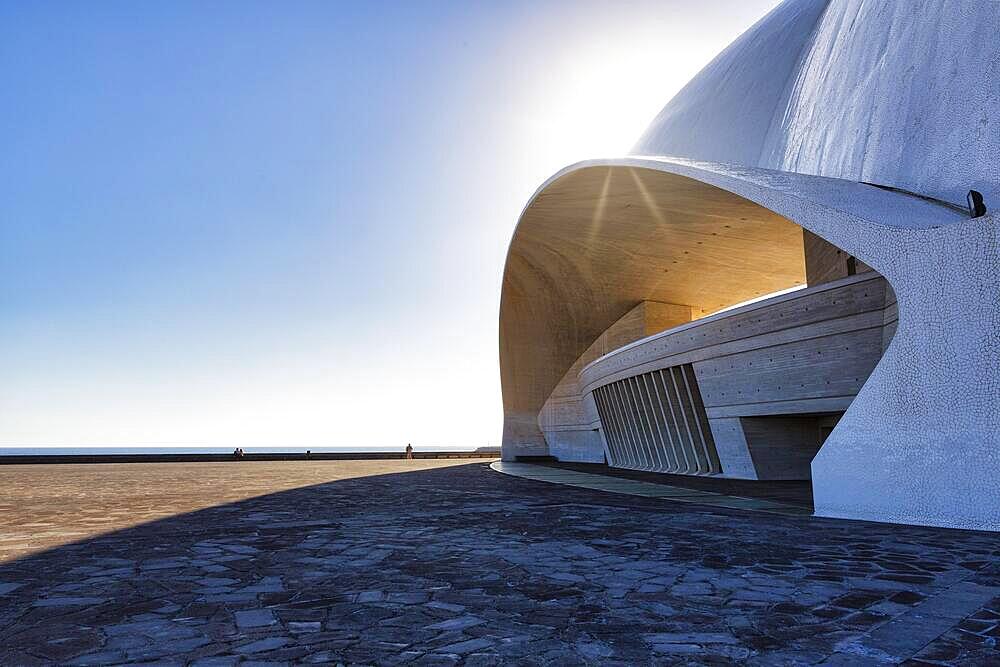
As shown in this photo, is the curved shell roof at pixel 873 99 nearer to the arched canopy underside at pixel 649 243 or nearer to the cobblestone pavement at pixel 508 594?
the arched canopy underside at pixel 649 243

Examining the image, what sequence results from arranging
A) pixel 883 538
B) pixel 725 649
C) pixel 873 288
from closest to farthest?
pixel 725 649
pixel 883 538
pixel 873 288

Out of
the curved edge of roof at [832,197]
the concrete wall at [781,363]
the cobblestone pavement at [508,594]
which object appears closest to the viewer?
the cobblestone pavement at [508,594]

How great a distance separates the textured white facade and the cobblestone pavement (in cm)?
79

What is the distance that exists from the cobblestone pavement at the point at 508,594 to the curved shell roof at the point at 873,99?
524cm

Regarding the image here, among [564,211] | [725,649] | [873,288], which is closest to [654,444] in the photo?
[564,211]

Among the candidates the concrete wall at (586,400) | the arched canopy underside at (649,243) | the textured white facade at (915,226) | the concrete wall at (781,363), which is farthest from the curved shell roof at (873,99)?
the concrete wall at (586,400)

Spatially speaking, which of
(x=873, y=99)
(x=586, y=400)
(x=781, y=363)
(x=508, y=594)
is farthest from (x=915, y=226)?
(x=586, y=400)

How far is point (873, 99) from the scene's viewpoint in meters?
10.9

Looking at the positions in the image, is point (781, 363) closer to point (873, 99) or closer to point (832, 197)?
point (873, 99)

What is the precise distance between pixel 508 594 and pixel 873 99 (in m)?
10.9

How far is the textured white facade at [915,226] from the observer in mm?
6594

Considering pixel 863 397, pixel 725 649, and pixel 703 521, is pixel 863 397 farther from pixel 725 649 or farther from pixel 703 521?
pixel 725 649

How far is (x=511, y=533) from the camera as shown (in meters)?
6.58

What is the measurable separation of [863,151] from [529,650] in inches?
429
